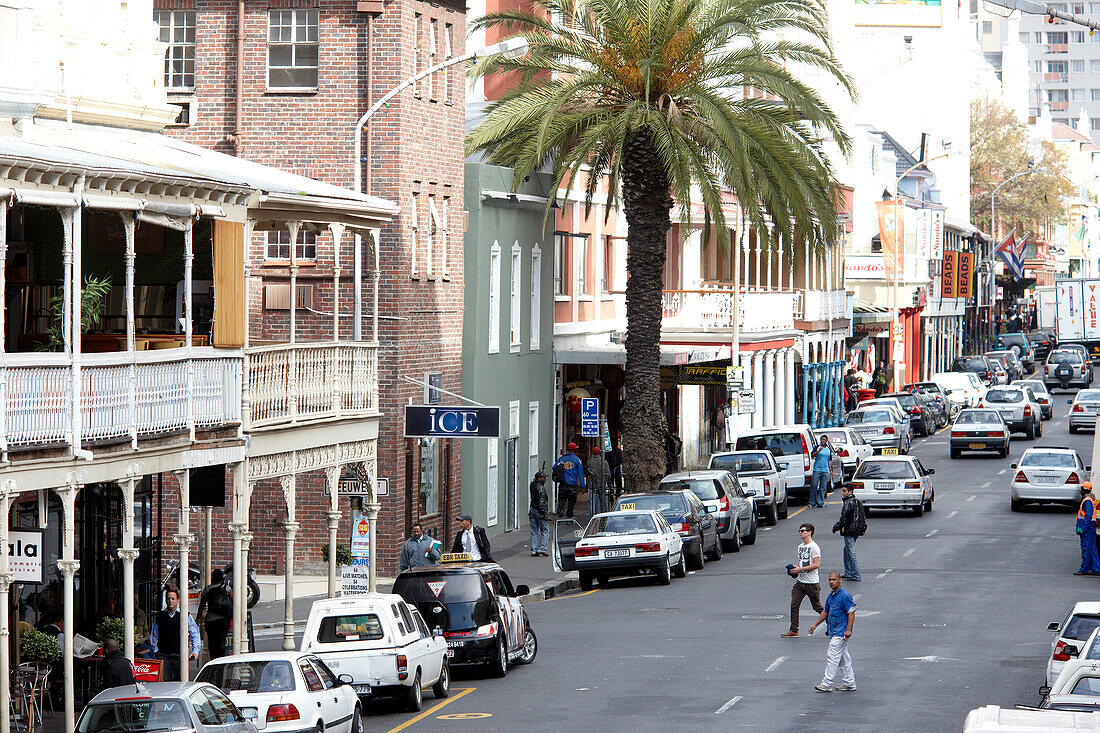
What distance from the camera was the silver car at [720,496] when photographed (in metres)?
35.4

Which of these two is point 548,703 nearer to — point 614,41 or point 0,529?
point 0,529

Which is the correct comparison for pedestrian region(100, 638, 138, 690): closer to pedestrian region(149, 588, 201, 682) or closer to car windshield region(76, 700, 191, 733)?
pedestrian region(149, 588, 201, 682)

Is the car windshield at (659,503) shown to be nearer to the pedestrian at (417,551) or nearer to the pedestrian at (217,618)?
the pedestrian at (417,551)

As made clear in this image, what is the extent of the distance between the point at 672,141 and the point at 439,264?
5283 mm

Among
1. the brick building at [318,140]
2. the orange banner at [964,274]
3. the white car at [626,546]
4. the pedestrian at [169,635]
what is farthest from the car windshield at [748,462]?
the orange banner at [964,274]

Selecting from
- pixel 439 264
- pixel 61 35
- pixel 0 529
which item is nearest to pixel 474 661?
pixel 0 529

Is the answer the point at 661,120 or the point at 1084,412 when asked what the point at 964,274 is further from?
the point at 661,120

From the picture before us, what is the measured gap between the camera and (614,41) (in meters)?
35.3

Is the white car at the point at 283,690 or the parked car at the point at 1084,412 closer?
the white car at the point at 283,690

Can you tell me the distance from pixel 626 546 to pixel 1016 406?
113ft

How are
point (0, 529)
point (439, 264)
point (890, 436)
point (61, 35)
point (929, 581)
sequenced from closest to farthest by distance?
point (0, 529)
point (61, 35)
point (929, 581)
point (439, 264)
point (890, 436)

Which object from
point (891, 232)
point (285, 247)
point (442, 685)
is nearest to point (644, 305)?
point (285, 247)

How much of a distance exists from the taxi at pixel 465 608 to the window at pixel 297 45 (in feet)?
43.3

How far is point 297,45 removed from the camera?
1284 inches
